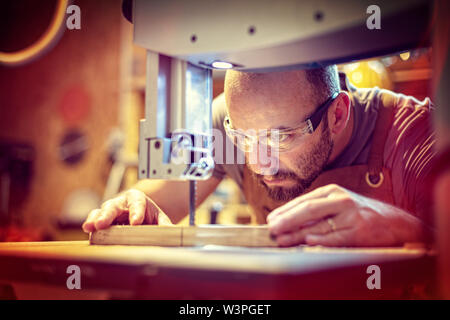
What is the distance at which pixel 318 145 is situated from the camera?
1.34 metres

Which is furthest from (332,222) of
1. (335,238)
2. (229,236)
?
(229,236)

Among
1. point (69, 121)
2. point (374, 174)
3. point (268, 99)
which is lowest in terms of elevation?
point (374, 174)

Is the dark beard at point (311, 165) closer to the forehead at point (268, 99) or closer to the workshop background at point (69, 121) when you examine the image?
the forehead at point (268, 99)

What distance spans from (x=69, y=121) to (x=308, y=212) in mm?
4486

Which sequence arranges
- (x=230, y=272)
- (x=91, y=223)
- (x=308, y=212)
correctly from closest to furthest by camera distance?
(x=230, y=272), (x=308, y=212), (x=91, y=223)

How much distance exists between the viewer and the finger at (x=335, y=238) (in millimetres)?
755

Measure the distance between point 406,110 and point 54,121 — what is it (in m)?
4.28

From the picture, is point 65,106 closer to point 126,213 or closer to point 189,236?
point 126,213

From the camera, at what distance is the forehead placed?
1146mm

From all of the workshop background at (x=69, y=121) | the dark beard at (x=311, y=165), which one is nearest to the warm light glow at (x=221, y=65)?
the dark beard at (x=311, y=165)

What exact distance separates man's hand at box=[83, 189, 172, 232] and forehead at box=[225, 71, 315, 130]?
332 millimetres

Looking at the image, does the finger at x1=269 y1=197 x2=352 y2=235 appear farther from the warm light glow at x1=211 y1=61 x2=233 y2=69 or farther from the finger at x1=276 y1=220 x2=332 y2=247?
the warm light glow at x1=211 y1=61 x2=233 y2=69

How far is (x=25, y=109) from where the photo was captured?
5031mm
